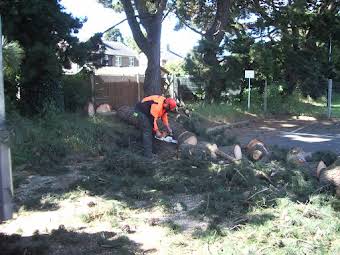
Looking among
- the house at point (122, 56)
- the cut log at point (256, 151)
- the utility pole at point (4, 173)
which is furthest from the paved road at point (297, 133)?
the house at point (122, 56)

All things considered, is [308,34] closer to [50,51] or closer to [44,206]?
[50,51]

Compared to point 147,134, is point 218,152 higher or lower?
lower

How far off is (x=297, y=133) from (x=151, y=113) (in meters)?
9.10

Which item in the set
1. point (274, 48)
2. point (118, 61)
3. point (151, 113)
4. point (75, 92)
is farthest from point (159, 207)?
point (118, 61)

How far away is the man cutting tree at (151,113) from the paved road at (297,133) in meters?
4.74

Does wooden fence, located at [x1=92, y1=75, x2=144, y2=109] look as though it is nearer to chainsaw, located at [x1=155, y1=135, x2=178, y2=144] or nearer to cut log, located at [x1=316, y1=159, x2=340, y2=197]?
chainsaw, located at [x1=155, y1=135, x2=178, y2=144]

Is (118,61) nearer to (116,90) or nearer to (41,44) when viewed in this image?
(116,90)

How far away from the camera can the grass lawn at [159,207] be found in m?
5.54

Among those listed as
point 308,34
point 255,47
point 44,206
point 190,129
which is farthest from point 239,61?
point 44,206

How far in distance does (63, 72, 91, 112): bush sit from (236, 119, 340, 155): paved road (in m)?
5.43

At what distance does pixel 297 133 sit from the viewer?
17.9 metres

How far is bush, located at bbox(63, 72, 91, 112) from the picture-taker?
1564 centimetres

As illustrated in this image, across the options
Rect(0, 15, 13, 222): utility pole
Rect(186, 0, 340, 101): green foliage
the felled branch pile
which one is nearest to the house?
Rect(186, 0, 340, 101): green foliage

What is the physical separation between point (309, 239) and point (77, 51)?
962 cm
